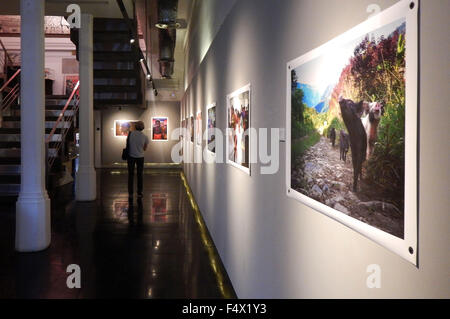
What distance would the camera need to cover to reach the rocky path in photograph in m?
1.36

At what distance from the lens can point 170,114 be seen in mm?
22344

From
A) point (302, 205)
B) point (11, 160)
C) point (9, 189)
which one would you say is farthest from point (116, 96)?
point (302, 205)

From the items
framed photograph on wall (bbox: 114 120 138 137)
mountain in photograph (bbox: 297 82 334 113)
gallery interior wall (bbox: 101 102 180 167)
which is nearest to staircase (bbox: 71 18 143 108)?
framed photograph on wall (bbox: 114 120 138 137)

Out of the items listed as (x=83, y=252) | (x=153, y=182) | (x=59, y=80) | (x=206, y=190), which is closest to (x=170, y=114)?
(x=59, y=80)

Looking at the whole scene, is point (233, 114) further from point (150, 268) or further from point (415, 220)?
point (415, 220)

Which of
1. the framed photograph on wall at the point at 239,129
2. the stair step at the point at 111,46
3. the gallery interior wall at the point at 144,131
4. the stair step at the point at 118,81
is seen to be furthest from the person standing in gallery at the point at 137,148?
the gallery interior wall at the point at 144,131

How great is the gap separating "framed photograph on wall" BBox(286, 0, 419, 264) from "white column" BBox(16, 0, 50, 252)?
16.0 ft

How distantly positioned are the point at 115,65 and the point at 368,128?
1373 cm

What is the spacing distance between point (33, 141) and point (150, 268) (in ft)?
7.83

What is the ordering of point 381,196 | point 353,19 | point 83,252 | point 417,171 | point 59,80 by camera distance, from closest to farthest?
point 417,171, point 381,196, point 353,19, point 83,252, point 59,80

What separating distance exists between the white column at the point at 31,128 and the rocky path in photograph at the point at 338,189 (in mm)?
4653

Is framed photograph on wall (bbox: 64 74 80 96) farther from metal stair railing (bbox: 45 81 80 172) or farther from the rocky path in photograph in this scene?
the rocky path in photograph

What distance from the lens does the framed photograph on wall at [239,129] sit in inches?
146

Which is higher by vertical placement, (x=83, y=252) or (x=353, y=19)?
(x=353, y=19)
